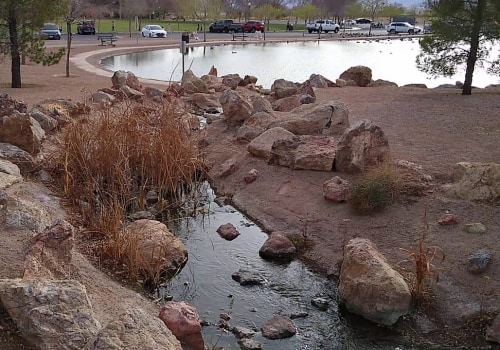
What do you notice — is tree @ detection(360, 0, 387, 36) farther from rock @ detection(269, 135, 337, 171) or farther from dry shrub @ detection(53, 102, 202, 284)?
dry shrub @ detection(53, 102, 202, 284)

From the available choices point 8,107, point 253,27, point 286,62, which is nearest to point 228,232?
point 8,107

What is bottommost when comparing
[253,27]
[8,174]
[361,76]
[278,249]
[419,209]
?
[278,249]

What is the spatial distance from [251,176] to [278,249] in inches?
117

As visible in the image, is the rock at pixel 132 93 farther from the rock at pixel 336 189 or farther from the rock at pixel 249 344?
the rock at pixel 249 344

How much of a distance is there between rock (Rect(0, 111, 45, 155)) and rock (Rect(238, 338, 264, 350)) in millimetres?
5989

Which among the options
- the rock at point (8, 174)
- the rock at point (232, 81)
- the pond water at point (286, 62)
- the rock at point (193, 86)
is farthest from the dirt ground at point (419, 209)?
the pond water at point (286, 62)

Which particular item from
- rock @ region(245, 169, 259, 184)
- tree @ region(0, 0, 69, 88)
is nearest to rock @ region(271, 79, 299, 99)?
tree @ region(0, 0, 69, 88)

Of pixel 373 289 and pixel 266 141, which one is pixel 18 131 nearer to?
pixel 266 141

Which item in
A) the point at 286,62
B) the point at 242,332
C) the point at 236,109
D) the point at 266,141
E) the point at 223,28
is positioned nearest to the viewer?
the point at 242,332

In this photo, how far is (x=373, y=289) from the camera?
7184 millimetres

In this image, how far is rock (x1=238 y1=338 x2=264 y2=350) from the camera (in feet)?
20.9

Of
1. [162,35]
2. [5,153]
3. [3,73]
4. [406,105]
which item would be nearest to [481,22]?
[406,105]

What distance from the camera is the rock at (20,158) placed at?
10.2 meters

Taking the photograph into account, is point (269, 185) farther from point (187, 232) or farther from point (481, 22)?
point (481, 22)
